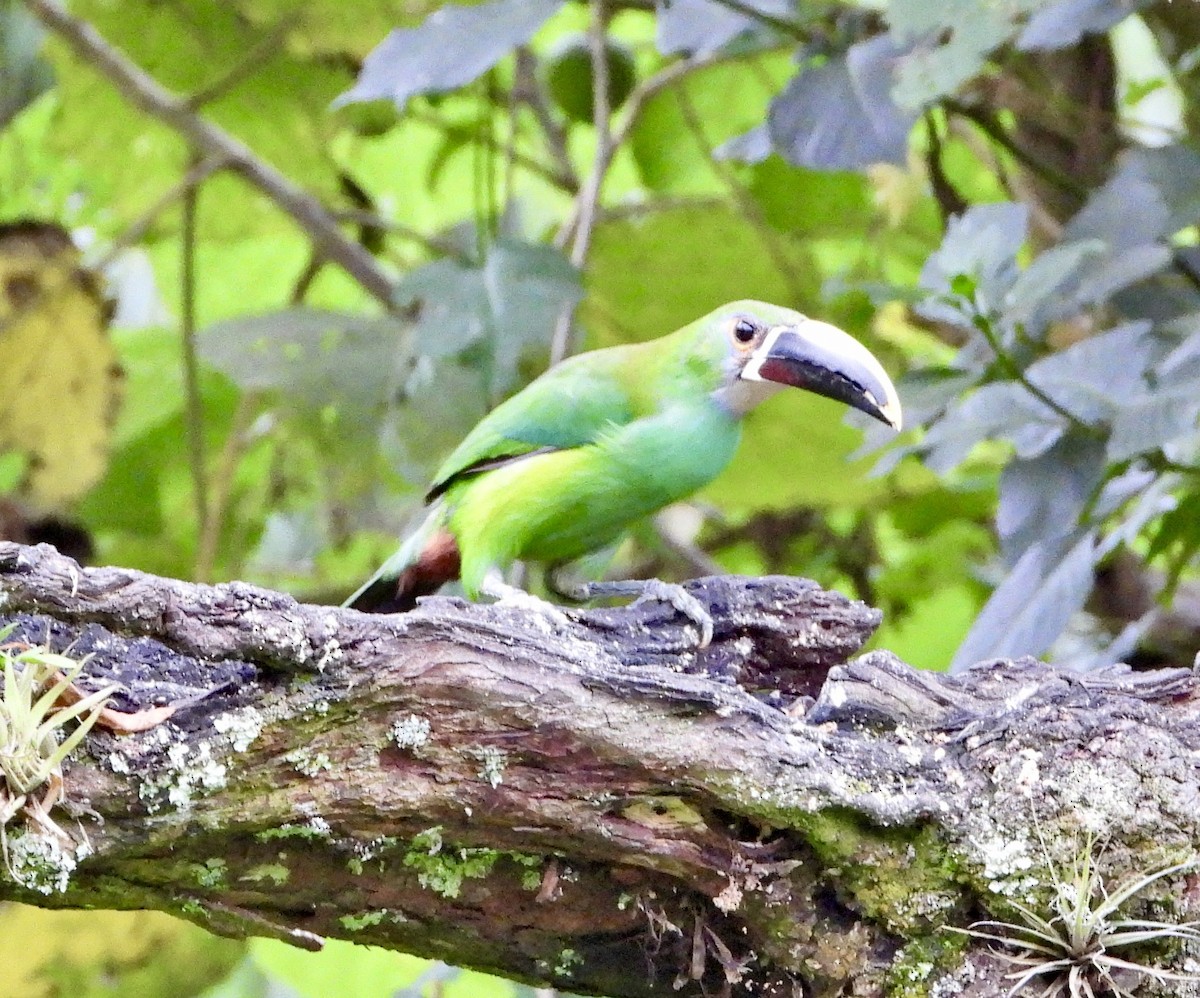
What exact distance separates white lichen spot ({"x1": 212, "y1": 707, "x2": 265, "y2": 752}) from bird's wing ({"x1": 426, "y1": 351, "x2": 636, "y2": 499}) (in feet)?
4.36

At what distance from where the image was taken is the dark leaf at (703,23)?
3049 millimetres

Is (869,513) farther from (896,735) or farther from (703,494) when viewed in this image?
(896,735)

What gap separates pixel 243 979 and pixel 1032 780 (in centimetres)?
228

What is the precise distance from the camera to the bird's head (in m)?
2.50

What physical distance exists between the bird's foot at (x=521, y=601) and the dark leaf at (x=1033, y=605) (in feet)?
2.34

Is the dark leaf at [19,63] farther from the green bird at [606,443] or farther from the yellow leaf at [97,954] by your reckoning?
the yellow leaf at [97,954]

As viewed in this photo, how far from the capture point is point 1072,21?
2.68 meters

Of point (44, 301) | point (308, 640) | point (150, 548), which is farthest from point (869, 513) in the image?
point (308, 640)

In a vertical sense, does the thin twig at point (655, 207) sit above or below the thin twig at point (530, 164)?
below

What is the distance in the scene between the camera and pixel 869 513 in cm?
450

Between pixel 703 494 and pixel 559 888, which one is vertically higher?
pixel 559 888

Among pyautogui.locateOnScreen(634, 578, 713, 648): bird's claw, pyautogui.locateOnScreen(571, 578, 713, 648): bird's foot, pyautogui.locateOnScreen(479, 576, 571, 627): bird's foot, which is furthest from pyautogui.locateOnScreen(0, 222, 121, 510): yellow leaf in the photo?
pyautogui.locateOnScreen(634, 578, 713, 648): bird's claw

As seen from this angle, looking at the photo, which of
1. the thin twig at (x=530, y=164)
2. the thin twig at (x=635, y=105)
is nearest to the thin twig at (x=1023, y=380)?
the thin twig at (x=635, y=105)

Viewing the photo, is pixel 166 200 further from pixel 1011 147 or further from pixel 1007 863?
pixel 1007 863
